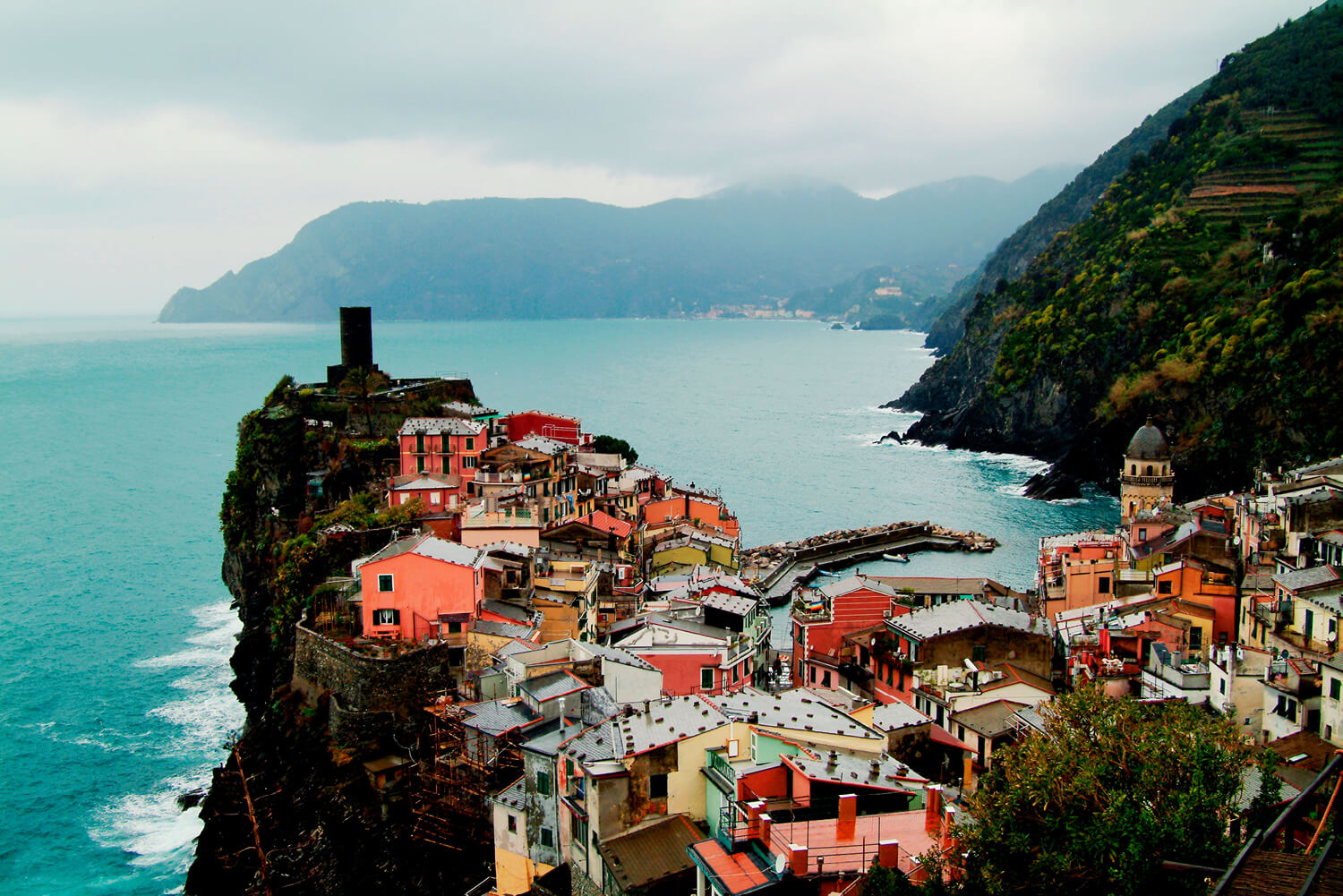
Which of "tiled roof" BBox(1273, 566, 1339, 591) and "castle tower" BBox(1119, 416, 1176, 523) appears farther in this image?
"castle tower" BBox(1119, 416, 1176, 523)

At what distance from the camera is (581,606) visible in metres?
30.8

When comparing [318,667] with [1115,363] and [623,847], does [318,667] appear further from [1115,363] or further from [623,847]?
[1115,363]

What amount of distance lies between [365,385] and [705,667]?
28.0 m

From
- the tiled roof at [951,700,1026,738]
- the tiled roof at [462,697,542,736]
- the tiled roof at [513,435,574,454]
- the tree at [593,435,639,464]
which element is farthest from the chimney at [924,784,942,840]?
the tree at [593,435,639,464]

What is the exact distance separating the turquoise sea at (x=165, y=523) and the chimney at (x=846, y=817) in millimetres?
22181

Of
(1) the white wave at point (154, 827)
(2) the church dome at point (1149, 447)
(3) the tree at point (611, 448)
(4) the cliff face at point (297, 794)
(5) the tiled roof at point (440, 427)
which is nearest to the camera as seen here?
(4) the cliff face at point (297, 794)

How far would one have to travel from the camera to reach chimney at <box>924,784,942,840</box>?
1413cm

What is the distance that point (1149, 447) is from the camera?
54.8 meters

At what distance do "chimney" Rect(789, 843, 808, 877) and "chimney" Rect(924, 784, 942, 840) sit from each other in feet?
7.31

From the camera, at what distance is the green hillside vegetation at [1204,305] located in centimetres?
6669

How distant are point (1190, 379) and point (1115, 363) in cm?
1503

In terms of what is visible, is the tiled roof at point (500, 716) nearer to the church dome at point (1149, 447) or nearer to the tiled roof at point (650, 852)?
the tiled roof at point (650, 852)

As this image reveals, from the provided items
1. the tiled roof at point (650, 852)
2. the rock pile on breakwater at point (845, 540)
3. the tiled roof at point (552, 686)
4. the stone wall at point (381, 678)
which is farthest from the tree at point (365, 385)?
the tiled roof at point (650, 852)

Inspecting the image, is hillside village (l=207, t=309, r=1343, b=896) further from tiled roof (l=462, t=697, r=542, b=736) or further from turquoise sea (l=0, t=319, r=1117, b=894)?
turquoise sea (l=0, t=319, r=1117, b=894)
